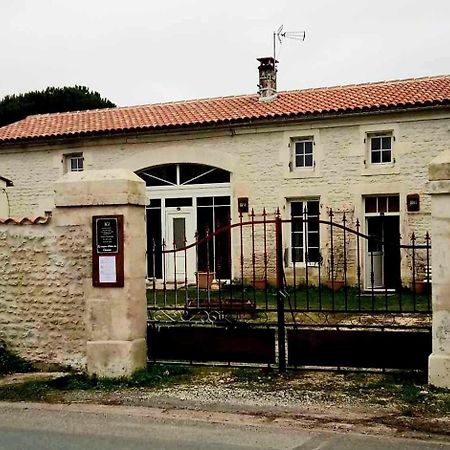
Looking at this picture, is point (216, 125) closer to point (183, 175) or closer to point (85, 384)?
point (183, 175)

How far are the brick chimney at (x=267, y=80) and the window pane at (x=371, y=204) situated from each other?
4.83 metres

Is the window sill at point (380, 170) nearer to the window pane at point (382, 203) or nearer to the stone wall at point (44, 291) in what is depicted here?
the window pane at point (382, 203)

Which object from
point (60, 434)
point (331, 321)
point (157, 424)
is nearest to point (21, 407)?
point (60, 434)

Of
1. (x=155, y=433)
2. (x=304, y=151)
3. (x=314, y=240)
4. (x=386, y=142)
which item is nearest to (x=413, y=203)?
(x=386, y=142)

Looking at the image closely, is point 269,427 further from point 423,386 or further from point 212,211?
point 212,211

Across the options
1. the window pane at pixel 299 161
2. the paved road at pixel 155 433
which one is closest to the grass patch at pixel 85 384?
the paved road at pixel 155 433

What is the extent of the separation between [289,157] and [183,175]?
3526mm

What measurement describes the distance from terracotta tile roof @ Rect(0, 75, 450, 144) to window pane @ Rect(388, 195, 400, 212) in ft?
8.36

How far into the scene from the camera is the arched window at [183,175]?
21875 mm

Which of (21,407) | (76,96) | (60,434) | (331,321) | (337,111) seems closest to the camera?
(60,434)

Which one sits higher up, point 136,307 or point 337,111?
point 337,111

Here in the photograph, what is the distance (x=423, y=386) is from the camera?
7.82 m

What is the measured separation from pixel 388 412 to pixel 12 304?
5.01 m

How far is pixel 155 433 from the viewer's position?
648 cm
